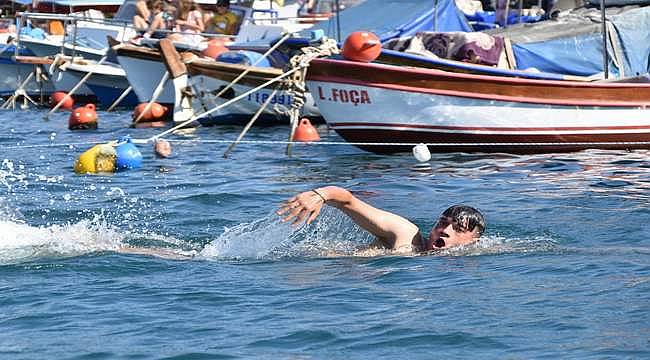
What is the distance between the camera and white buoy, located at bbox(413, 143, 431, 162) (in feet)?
46.3

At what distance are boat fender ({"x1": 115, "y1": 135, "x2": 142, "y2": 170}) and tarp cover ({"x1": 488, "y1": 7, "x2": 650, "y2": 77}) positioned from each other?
5.27 meters

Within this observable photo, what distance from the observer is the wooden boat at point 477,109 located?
14211mm

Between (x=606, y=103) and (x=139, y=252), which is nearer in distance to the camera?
(x=139, y=252)

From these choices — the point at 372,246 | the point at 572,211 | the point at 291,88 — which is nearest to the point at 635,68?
the point at 291,88

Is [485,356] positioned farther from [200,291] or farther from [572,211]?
[572,211]

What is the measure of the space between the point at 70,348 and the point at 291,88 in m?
9.01

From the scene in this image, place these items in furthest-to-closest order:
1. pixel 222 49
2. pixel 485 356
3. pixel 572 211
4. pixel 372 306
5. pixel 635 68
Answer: pixel 222 49 → pixel 635 68 → pixel 572 211 → pixel 372 306 → pixel 485 356

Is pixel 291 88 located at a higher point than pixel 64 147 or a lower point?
higher

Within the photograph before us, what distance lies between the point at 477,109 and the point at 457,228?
6228 millimetres

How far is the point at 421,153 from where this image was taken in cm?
1411

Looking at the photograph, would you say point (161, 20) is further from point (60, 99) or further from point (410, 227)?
point (410, 227)

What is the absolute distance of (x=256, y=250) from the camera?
8859 mm

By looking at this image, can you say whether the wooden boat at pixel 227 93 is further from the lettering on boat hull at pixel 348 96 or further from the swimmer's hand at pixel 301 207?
the swimmer's hand at pixel 301 207

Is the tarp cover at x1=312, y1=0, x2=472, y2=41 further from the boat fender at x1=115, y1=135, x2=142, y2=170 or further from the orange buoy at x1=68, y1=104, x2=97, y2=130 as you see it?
the boat fender at x1=115, y1=135, x2=142, y2=170
